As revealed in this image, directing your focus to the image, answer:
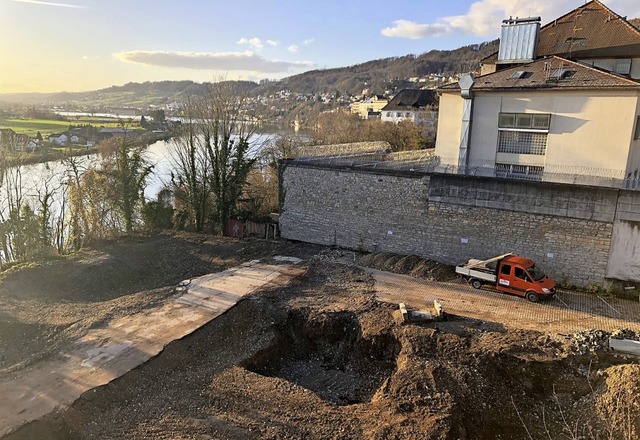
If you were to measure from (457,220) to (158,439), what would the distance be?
12853 millimetres

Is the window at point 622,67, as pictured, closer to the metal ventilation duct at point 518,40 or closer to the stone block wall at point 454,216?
the metal ventilation duct at point 518,40

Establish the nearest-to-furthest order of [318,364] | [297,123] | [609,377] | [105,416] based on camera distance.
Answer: [105,416] → [609,377] → [318,364] → [297,123]

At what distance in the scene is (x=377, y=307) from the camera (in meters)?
13.2

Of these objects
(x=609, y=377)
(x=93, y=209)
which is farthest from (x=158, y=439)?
(x=93, y=209)

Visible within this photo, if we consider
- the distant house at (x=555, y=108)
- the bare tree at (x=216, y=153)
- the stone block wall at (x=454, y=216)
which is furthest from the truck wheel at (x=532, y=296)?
the bare tree at (x=216, y=153)

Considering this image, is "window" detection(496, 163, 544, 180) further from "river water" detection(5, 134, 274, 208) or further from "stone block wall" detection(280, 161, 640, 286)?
"river water" detection(5, 134, 274, 208)

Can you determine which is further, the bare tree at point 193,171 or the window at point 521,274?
the bare tree at point 193,171

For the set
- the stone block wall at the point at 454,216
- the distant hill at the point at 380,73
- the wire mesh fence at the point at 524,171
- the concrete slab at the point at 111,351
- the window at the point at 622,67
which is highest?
the distant hill at the point at 380,73

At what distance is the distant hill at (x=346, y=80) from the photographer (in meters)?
109

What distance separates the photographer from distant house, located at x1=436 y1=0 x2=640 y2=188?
1619 cm

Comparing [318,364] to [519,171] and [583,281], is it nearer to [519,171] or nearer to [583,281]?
[583,281]

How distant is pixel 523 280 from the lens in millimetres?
13992

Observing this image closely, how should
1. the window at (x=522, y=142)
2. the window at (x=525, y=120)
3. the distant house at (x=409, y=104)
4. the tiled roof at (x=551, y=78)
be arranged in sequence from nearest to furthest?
the tiled roof at (x=551, y=78) → the window at (x=525, y=120) → the window at (x=522, y=142) → the distant house at (x=409, y=104)

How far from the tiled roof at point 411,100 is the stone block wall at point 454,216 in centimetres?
3447
